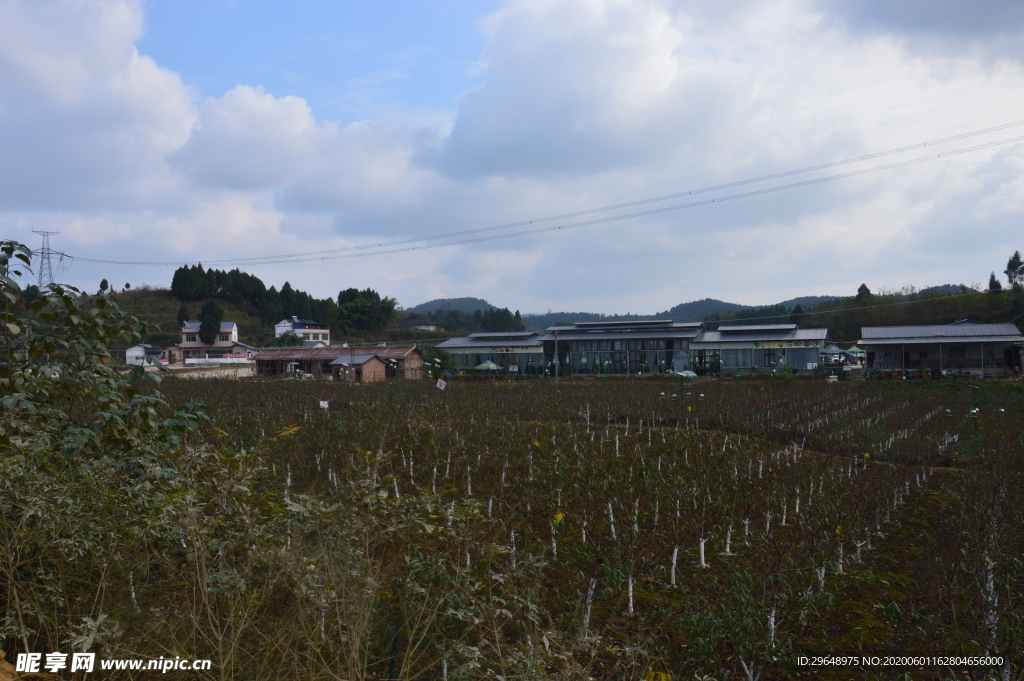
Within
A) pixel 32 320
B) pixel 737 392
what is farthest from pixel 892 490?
pixel 737 392

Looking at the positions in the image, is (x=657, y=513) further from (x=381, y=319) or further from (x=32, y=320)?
(x=381, y=319)

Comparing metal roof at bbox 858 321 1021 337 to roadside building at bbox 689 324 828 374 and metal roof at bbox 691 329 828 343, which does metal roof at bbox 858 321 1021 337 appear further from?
roadside building at bbox 689 324 828 374

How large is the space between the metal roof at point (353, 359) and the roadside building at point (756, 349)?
2081 centimetres

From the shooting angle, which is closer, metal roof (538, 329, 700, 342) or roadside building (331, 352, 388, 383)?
roadside building (331, 352, 388, 383)

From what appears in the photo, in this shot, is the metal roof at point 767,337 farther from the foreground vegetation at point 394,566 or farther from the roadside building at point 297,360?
the foreground vegetation at point 394,566

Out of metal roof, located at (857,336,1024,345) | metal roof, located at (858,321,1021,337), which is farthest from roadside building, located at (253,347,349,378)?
metal roof, located at (857,336,1024,345)

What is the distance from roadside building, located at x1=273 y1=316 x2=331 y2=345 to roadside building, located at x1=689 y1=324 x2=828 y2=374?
38.2m

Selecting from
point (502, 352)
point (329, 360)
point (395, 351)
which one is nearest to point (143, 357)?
point (395, 351)

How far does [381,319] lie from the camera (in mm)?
74625

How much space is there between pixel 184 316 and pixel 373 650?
7017 cm

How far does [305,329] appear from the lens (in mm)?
68188

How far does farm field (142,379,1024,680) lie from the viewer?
3.08 m

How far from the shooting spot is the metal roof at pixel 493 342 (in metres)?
49.4

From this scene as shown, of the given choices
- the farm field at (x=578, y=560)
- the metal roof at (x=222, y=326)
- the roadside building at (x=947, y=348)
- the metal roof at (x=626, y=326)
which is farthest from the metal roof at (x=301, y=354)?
the farm field at (x=578, y=560)
